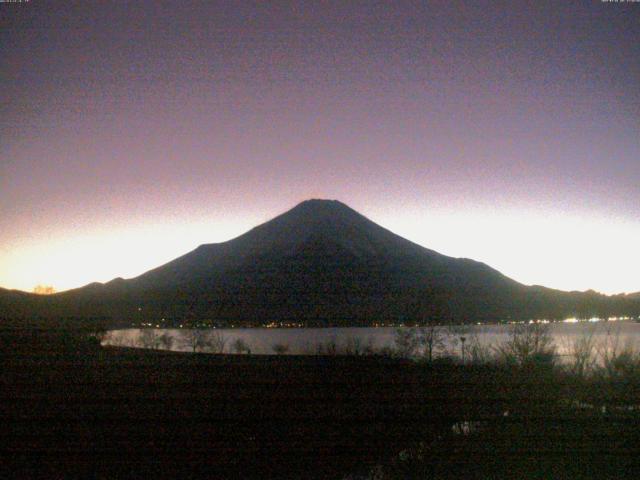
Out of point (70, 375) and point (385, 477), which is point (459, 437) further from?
point (70, 375)

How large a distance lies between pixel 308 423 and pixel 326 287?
5703 cm

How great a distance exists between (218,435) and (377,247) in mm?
71073

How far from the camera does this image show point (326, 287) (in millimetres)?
63906

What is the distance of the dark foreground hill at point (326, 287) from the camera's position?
50031mm

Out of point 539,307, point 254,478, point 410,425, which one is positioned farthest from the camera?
point 539,307

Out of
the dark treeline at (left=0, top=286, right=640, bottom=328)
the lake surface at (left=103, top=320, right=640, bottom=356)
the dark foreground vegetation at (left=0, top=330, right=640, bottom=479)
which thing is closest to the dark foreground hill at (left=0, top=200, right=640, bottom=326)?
the dark treeline at (left=0, top=286, right=640, bottom=328)

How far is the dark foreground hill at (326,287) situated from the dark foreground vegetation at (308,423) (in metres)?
24.1

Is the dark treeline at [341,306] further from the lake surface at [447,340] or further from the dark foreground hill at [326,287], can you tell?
the lake surface at [447,340]

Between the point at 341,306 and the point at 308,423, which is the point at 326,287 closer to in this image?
the point at 341,306

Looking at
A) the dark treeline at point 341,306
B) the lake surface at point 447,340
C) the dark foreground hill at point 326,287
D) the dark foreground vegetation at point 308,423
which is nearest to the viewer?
the dark foreground vegetation at point 308,423

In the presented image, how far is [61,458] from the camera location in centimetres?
513

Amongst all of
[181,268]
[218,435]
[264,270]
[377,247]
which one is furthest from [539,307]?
[218,435]

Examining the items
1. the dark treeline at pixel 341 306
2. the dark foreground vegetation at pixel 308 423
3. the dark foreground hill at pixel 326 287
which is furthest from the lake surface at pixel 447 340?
the dark treeline at pixel 341 306

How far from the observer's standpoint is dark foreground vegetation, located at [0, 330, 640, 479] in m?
5.09
